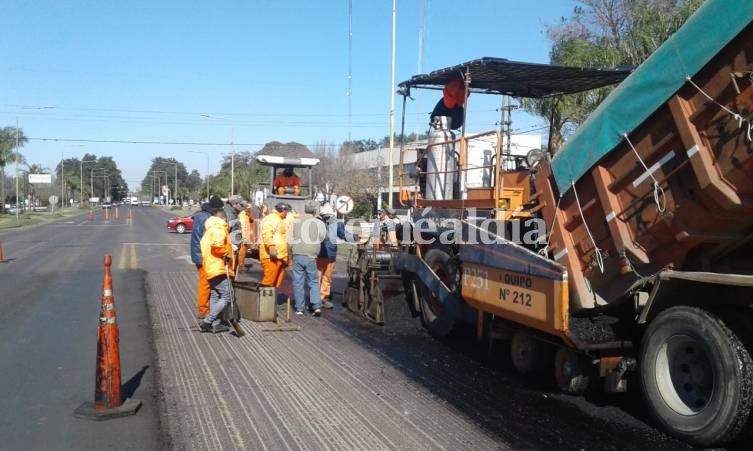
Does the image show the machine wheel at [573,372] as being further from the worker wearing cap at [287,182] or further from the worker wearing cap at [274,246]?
the worker wearing cap at [287,182]

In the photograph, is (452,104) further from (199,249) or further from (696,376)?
(696,376)

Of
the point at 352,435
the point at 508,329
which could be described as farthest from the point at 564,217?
the point at 352,435

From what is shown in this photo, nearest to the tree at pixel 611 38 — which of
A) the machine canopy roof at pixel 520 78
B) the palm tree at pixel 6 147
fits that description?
Result: the machine canopy roof at pixel 520 78

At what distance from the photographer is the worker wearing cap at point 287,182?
53.8 ft

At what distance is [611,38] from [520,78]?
43.4 feet

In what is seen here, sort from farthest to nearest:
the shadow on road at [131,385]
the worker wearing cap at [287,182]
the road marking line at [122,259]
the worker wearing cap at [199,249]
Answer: the worker wearing cap at [287,182]
the road marking line at [122,259]
the worker wearing cap at [199,249]
the shadow on road at [131,385]

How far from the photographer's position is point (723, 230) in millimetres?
4625

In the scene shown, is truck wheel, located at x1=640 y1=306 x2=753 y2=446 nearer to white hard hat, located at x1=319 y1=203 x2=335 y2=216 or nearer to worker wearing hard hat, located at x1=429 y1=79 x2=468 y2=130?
worker wearing hard hat, located at x1=429 y1=79 x2=468 y2=130

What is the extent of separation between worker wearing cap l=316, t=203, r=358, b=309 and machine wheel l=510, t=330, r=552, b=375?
4537 mm

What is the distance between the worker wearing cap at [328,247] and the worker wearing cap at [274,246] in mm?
822

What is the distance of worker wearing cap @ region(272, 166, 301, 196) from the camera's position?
16.4 metres

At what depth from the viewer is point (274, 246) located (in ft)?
31.7

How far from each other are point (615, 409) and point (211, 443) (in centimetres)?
323

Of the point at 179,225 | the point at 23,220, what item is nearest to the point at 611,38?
the point at 179,225
